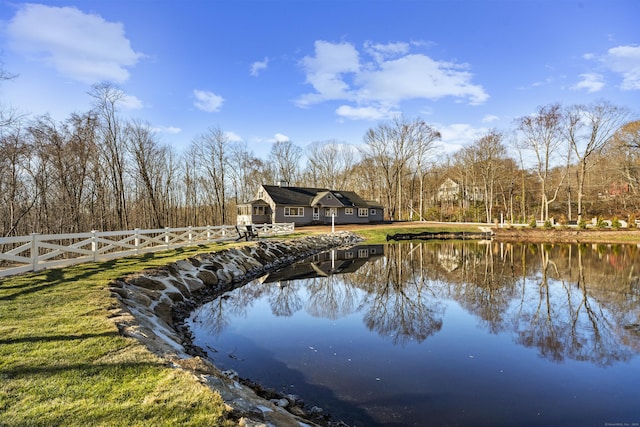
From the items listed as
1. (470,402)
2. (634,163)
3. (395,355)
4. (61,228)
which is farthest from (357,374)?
(634,163)

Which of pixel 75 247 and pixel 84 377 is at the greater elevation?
pixel 75 247

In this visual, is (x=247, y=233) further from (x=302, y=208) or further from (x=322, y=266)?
(x=302, y=208)

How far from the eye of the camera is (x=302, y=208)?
118 ft

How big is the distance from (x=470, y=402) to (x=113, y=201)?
104 ft

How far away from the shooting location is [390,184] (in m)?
46.5

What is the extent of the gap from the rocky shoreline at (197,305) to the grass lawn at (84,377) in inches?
10.0

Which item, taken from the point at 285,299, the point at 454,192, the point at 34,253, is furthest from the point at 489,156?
the point at 34,253

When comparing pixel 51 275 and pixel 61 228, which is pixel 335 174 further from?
pixel 51 275

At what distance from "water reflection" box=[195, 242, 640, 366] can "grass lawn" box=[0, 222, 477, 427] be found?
3.00 metres

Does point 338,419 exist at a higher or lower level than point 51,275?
lower

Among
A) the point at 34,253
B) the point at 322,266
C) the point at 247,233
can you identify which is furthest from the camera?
the point at 247,233

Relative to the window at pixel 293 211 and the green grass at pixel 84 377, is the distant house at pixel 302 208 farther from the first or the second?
the green grass at pixel 84 377

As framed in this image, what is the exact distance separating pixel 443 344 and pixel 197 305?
634 centimetres

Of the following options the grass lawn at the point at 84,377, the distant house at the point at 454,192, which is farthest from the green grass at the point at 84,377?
the distant house at the point at 454,192
